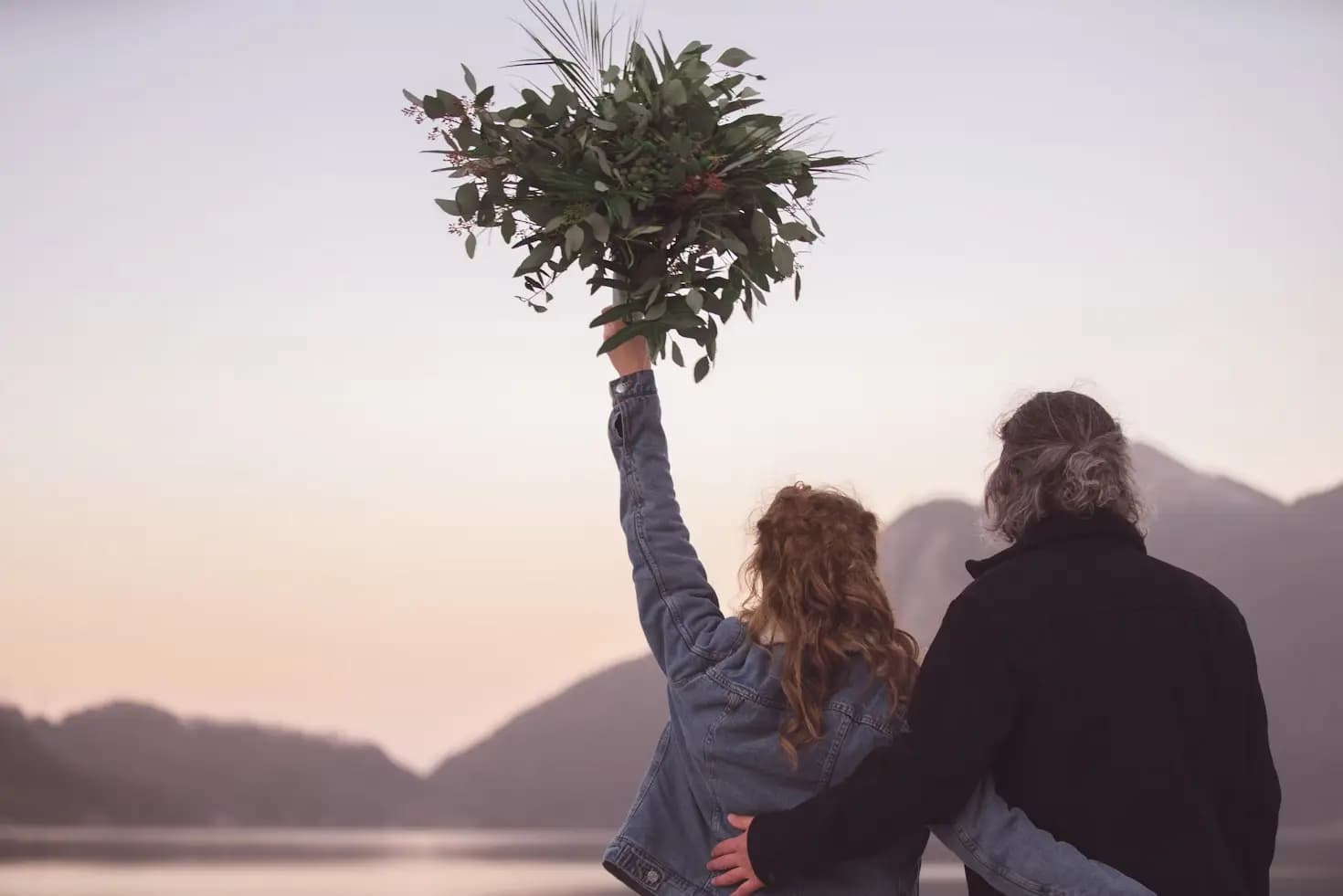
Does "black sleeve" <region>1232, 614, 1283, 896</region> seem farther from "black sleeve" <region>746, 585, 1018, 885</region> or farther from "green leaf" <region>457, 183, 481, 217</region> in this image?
"green leaf" <region>457, 183, 481, 217</region>

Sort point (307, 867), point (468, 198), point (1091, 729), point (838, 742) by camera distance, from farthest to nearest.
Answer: point (307, 867) → point (468, 198) → point (838, 742) → point (1091, 729)

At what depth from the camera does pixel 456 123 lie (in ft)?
6.46

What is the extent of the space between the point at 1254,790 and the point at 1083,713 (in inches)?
10.9

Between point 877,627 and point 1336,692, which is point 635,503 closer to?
point 877,627

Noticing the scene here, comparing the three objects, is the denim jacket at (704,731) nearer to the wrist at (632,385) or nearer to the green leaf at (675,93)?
the wrist at (632,385)

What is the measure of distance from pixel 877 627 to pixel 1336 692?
7863mm

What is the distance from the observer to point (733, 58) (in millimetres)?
2000

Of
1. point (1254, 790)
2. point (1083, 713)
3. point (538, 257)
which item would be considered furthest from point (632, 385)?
point (1254, 790)

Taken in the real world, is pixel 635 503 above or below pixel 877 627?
above

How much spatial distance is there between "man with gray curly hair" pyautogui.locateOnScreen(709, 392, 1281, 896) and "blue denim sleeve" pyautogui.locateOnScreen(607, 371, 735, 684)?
0.25m

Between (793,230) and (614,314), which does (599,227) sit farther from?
(793,230)

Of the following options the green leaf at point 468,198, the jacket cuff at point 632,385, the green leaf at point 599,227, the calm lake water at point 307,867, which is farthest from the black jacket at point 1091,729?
the calm lake water at point 307,867

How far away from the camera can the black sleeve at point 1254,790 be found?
179cm

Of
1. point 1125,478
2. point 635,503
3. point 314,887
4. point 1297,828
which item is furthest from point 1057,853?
point 1297,828
